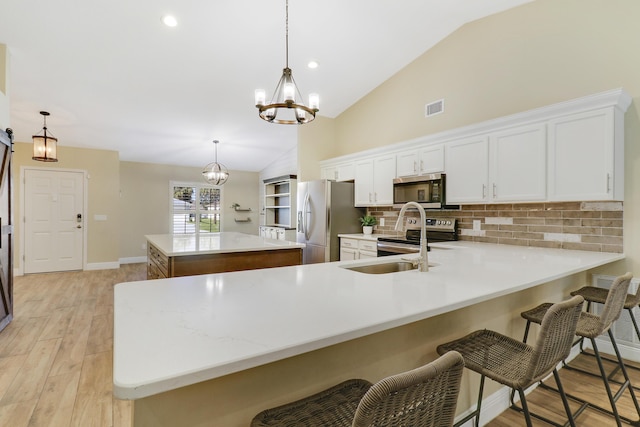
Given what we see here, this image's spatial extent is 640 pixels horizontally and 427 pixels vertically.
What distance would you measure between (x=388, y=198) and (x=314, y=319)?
3579 mm

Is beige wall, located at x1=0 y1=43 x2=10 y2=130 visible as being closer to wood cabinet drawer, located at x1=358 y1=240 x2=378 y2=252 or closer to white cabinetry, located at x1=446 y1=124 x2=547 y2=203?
wood cabinet drawer, located at x1=358 y1=240 x2=378 y2=252

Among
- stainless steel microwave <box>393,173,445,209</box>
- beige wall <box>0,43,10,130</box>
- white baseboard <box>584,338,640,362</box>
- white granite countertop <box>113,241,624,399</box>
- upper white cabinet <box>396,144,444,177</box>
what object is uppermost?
beige wall <box>0,43,10,130</box>

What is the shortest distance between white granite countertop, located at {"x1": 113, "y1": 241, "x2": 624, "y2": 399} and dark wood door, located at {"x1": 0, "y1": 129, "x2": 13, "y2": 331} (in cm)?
301

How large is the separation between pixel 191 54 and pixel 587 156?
4.06m

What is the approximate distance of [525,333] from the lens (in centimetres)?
200

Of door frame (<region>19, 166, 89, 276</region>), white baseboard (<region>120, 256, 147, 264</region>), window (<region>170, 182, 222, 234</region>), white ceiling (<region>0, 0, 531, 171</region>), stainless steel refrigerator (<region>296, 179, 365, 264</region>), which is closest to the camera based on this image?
white ceiling (<region>0, 0, 531, 171</region>)

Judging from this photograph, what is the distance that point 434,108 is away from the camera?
164 inches

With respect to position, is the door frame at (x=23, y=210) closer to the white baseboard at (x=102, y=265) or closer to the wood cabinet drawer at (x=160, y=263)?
the white baseboard at (x=102, y=265)

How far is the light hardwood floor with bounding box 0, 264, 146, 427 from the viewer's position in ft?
6.35

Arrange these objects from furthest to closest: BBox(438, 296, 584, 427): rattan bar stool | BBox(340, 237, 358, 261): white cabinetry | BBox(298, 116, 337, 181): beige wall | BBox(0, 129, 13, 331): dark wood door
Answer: BBox(298, 116, 337, 181): beige wall → BBox(340, 237, 358, 261): white cabinetry → BBox(0, 129, 13, 331): dark wood door → BBox(438, 296, 584, 427): rattan bar stool

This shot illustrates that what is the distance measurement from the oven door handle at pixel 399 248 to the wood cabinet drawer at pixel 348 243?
1.92 feet

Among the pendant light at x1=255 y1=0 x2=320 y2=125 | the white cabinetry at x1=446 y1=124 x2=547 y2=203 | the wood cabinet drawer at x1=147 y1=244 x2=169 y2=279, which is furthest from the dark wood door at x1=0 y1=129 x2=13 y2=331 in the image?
the white cabinetry at x1=446 y1=124 x2=547 y2=203

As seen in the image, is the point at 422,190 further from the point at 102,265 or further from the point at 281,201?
the point at 102,265

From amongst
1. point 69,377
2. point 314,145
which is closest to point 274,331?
point 69,377
